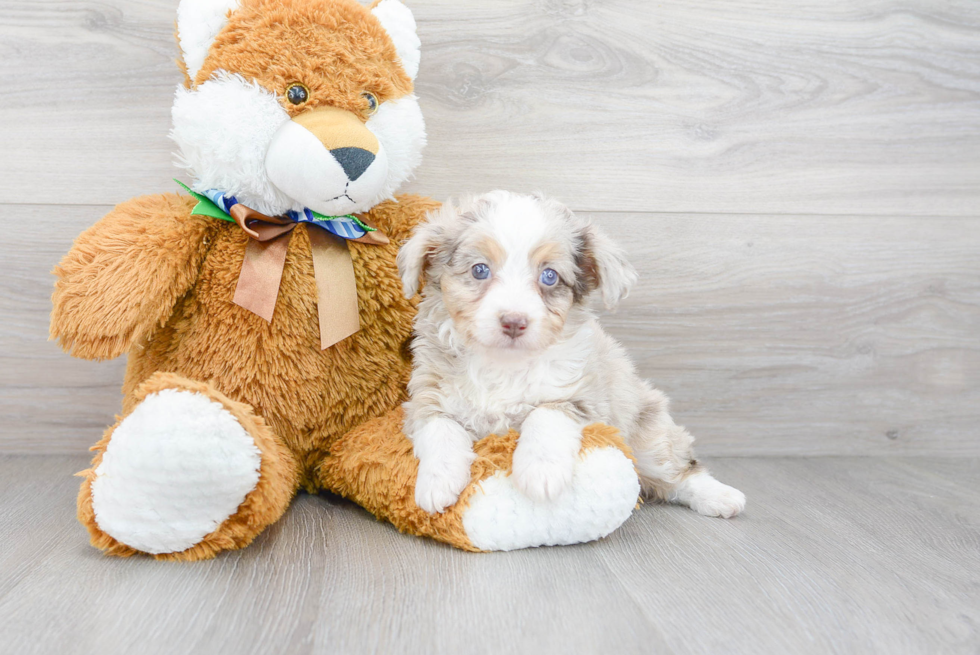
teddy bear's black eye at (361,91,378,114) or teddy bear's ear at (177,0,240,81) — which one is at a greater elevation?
teddy bear's ear at (177,0,240,81)

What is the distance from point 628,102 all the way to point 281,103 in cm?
107

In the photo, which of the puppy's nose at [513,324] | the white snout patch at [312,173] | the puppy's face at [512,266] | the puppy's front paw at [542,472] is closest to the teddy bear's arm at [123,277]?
the white snout patch at [312,173]

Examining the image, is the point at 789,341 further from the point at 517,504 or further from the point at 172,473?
the point at 172,473

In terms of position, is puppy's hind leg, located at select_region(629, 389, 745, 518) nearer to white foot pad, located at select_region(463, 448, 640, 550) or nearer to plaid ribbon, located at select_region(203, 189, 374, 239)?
white foot pad, located at select_region(463, 448, 640, 550)

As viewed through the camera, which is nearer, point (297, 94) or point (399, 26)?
point (297, 94)

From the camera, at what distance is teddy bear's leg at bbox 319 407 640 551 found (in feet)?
4.68

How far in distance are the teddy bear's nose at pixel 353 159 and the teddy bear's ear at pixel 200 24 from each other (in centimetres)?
37

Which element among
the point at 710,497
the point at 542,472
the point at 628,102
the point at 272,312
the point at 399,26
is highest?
the point at 399,26

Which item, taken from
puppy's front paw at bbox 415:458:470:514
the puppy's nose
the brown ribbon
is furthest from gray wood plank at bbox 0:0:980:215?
puppy's front paw at bbox 415:458:470:514

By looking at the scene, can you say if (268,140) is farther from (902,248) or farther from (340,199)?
(902,248)

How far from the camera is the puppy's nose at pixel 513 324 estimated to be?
4.59 feet

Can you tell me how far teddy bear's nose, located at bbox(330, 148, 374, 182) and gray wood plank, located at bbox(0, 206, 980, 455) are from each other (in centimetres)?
89

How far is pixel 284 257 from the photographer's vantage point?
161 cm

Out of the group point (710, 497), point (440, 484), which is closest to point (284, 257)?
point (440, 484)
